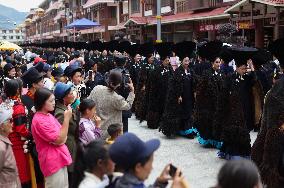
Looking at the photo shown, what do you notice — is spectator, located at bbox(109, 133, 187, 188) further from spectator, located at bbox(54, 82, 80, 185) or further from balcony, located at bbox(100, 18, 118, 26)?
balcony, located at bbox(100, 18, 118, 26)

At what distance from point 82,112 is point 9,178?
113 centimetres

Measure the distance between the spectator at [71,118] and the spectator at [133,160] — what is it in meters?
2.28

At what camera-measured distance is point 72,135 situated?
5098 mm

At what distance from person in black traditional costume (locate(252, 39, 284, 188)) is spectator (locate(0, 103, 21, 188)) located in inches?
106

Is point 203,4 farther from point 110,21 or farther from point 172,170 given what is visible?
point 172,170

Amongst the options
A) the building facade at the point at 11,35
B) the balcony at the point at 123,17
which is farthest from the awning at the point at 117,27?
the building facade at the point at 11,35

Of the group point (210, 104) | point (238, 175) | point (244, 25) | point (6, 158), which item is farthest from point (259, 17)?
point (238, 175)

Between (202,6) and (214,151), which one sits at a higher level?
(202,6)

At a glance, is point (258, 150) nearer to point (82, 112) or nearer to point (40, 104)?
point (82, 112)

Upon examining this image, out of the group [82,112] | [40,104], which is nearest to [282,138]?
[82,112]

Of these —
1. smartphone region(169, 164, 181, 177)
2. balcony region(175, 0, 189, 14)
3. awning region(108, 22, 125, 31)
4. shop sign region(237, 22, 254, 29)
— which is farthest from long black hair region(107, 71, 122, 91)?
awning region(108, 22, 125, 31)

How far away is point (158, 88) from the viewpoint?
1052 cm

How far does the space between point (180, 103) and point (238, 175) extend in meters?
7.10

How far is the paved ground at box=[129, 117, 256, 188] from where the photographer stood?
6.85 metres
